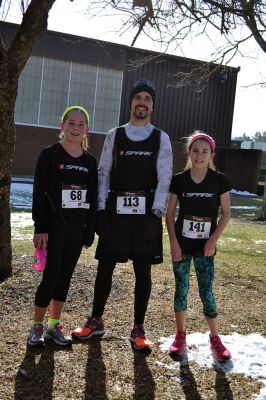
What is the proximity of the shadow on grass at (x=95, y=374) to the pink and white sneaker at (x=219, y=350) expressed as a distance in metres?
0.92

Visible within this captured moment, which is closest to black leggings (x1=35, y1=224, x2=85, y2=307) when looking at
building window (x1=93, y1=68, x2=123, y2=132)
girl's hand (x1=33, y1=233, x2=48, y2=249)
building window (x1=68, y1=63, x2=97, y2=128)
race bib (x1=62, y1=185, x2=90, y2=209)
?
girl's hand (x1=33, y1=233, x2=48, y2=249)

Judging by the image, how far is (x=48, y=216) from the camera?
371 cm

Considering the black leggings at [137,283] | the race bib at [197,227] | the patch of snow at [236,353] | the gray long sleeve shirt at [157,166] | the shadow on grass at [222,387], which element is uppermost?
the gray long sleeve shirt at [157,166]

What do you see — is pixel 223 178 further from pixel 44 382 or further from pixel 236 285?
pixel 236 285

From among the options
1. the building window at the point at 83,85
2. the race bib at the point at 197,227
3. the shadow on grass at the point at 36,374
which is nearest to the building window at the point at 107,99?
the building window at the point at 83,85

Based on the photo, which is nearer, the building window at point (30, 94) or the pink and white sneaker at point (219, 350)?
the pink and white sneaker at point (219, 350)

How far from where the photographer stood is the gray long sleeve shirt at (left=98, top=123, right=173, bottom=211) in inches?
150

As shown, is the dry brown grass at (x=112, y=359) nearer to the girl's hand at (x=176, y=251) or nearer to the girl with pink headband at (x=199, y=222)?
the girl with pink headband at (x=199, y=222)

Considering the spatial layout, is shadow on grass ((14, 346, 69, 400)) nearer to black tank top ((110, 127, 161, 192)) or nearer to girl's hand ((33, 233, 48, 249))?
girl's hand ((33, 233, 48, 249))

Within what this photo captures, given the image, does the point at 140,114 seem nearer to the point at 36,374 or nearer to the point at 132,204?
the point at 132,204

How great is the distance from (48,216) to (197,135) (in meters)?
1.37

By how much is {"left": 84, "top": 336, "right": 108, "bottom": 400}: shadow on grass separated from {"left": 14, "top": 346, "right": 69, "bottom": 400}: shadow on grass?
25 centimetres

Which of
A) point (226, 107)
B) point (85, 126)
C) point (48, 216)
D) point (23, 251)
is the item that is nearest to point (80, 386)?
point (48, 216)

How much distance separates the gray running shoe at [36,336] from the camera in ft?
12.1
